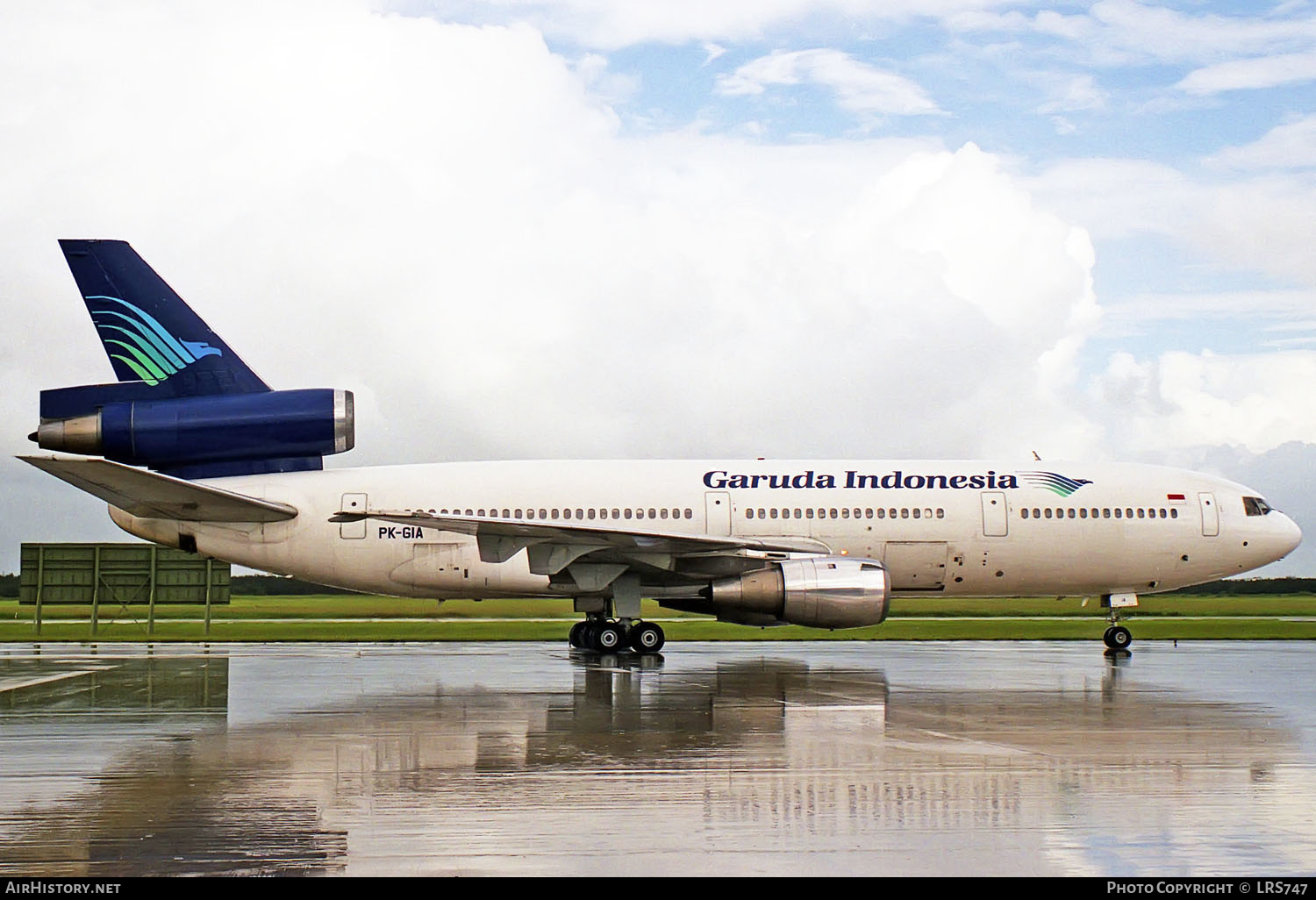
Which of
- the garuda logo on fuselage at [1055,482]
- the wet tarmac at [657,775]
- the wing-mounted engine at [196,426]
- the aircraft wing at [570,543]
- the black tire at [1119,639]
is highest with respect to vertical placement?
the wing-mounted engine at [196,426]

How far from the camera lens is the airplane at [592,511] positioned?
66.4 ft

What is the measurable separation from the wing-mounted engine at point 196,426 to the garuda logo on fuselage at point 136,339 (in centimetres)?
40

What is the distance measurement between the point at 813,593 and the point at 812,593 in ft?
0.04

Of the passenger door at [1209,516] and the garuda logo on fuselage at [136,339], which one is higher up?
the garuda logo on fuselage at [136,339]

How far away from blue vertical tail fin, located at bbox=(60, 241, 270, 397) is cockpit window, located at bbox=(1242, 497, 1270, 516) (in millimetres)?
19545

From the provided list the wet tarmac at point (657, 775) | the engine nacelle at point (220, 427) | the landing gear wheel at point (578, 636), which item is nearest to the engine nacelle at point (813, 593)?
the wet tarmac at point (657, 775)

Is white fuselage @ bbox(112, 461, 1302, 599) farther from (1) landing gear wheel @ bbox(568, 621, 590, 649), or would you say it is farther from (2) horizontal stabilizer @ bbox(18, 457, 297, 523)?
(1) landing gear wheel @ bbox(568, 621, 590, 649)

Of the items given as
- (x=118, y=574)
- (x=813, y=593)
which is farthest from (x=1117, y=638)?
(x=118, y=574)

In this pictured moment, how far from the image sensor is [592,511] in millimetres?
22375

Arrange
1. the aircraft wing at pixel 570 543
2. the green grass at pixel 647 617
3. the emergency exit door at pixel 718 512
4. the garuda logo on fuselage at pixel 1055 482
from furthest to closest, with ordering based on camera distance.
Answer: the green grass at pixel 647 617 → the garuda logo on fuselage at pixel 1055 482 → the emergency exit door at pixel 718 512 → the aircraft wing at pixel 570 543

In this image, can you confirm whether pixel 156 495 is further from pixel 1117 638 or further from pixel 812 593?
pixel 1117 638

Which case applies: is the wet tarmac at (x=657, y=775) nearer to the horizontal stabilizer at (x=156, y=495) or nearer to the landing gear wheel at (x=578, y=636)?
the horizontal stabilizer at (x=156, y=495)
